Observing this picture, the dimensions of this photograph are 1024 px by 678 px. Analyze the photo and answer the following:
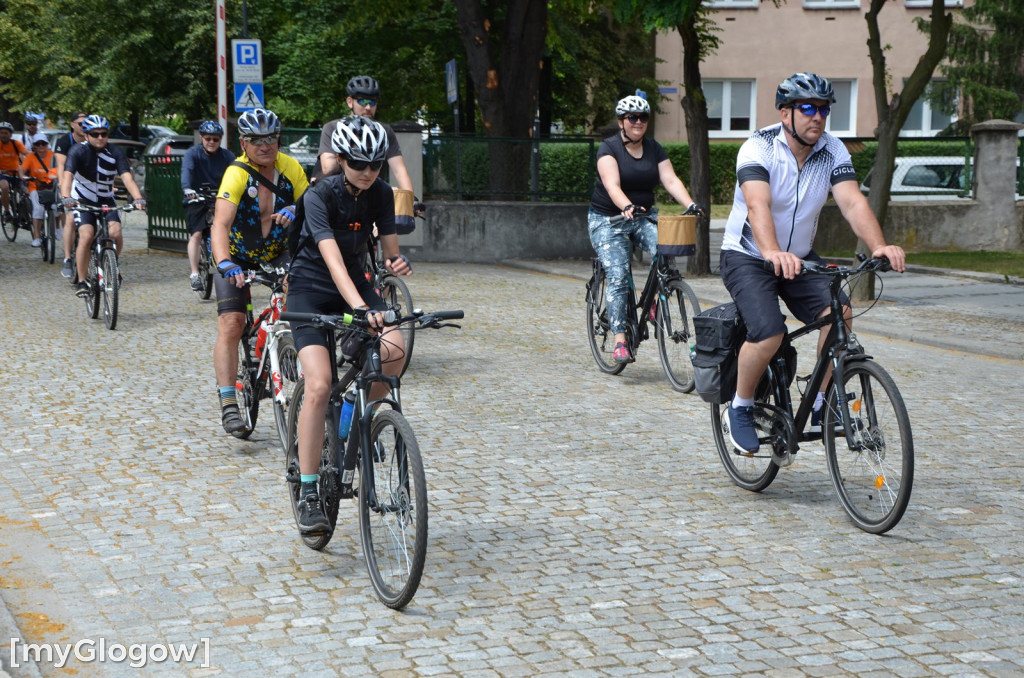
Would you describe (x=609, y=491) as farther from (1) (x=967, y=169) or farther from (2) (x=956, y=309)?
(1) (x=967, y=169)

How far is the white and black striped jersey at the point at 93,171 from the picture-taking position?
13539mm

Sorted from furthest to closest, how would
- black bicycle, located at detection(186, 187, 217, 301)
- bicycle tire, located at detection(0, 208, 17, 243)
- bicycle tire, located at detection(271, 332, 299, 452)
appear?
bicycle tire, located at detection(0, 208, 17, 243)
black bicycle, located at detection(186, 187, 217, 301)
bicycle tire, located at detection(271, 332, 299, 452)

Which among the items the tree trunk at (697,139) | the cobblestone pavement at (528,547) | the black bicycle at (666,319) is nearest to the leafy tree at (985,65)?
the tree trunk at (697,139)

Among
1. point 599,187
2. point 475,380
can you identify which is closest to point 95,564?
point 475,380

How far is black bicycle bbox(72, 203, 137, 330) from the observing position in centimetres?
1278

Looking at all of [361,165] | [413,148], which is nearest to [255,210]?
[361,165]

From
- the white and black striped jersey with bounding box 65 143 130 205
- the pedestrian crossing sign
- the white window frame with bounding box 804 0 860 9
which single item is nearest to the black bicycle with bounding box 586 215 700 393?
the white and black striped jersey with bounding box 65 143 130 205

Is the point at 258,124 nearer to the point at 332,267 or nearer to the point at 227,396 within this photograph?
the point at 227,396

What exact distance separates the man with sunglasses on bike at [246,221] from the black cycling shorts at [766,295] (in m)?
2.36

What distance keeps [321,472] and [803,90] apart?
2720mm

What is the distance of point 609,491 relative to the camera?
6.88 meters

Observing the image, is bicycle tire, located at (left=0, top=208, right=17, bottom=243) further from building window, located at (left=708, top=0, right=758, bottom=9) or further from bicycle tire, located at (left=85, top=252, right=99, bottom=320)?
building window, located at (left=708, top=0, right=758, bottom=9)

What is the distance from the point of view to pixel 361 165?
5586mm

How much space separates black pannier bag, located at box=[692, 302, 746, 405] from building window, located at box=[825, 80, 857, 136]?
37999mm
